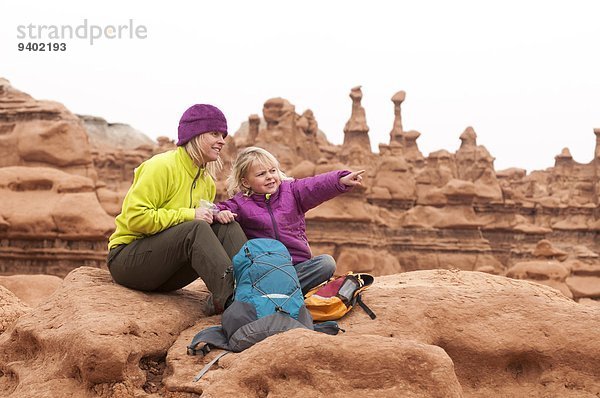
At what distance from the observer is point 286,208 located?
15.8ft

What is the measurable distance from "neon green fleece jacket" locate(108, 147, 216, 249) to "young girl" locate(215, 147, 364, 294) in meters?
0.22

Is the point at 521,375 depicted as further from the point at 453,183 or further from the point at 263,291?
the point at 453,183

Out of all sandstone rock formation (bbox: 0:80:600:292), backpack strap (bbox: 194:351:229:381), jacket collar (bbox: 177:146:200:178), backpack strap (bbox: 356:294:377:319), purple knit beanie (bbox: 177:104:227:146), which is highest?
purple knit beanie (bbox: 177:104:227:146)

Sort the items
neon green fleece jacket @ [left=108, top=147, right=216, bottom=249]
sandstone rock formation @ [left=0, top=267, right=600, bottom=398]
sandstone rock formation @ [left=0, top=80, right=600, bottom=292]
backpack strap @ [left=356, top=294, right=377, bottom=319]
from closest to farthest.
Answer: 1. sandstone rock formation @ [left=0, top=267, right=600, bottom=398]
2. neon green fleece jacket @ [left=108, top=147, right=216, bottom=249]
3. backpack strap @ [left=356, top=294, right=377, bottom=319]
4. sandstone rock formation @ [left=0, top=80, right=600, bottom=292]

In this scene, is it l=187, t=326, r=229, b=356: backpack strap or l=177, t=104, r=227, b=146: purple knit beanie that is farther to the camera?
l=177, t=104, r=227, b=146: purple knit beanie

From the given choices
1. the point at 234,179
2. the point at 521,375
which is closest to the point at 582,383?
the point at 521,375

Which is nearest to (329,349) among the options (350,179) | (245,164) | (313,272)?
(313,272)

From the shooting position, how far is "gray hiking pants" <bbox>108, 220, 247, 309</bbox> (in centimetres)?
435

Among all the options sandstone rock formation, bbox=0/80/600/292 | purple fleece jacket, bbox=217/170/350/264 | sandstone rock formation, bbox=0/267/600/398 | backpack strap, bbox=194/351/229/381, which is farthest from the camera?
sandstone rock formation, bbox=0/80/600/292

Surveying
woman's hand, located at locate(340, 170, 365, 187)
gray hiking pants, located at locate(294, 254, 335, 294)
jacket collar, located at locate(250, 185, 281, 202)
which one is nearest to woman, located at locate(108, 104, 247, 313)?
jacket collar, located at locate(250, 185, 281, 202)

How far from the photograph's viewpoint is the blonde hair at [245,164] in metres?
4.74

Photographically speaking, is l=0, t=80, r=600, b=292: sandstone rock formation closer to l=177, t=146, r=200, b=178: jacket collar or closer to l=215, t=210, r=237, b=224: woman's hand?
l=177, t=146, r=200, b=178: jacket collar

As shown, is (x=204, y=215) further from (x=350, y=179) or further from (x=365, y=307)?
(x=365, y=307)

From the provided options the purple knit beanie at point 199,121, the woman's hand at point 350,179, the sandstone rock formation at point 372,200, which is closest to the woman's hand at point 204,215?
the purple knit beanie at point 199,121
